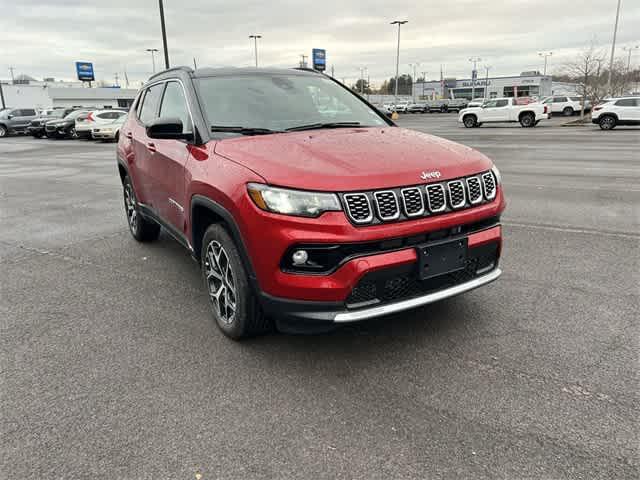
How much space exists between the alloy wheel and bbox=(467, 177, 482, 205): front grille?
1580mm

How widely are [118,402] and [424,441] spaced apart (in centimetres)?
168

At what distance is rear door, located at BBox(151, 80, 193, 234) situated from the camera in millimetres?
3838

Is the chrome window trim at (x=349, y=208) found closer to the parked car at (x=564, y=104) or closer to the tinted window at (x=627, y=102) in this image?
the tinted window at (x=627, y=102)

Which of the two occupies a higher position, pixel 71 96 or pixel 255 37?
pixel 255 37

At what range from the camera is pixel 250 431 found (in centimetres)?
252

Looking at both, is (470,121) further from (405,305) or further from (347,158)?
(405,305)

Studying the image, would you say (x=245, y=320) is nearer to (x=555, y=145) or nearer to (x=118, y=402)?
(x=118, y=402)

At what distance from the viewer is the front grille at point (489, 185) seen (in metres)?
3.24

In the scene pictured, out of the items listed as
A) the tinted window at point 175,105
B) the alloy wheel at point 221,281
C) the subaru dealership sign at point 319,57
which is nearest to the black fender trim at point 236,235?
the alloy wheel at point 221,281

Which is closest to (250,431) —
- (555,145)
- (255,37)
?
(555,145)

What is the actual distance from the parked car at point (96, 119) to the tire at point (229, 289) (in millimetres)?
24418

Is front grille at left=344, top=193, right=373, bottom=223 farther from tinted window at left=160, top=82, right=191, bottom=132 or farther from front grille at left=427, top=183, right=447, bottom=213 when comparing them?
tinted window at left=160, top=82, right=191, bottom=132

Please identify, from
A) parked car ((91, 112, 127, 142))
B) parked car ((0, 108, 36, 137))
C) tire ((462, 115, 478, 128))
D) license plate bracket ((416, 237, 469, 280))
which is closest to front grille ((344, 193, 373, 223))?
license plate bracket ((416, 237, 469, 280))

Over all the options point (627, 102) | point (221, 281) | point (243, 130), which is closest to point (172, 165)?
point (243, 130)
